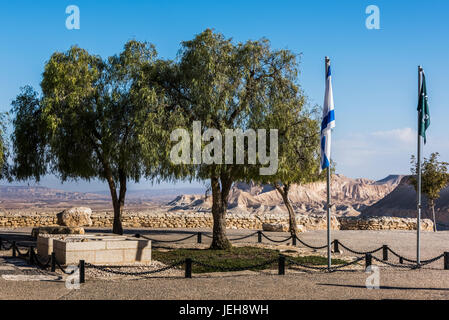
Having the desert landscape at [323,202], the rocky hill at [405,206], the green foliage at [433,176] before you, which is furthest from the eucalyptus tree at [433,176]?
the rocky hill at [405,206]

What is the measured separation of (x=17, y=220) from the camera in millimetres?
28688

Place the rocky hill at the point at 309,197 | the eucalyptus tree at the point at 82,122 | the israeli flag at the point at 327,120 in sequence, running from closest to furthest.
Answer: the israeli flag at the point at 327,120 → the eucalyptus tree at the point at 82,122 → the rocky hill at the point at 309,197

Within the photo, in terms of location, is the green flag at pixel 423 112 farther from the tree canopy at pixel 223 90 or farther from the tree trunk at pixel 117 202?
the tree trunk at pixel 117 202

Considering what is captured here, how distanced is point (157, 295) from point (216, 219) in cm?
842

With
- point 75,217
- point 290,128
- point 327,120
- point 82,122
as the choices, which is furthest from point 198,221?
point 327,120

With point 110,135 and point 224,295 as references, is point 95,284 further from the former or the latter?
point 110,135

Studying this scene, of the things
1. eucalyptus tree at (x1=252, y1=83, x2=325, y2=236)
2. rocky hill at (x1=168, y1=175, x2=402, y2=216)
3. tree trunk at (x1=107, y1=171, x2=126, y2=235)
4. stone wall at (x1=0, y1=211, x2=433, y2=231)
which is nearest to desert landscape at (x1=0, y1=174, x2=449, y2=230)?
rocky hill at (x1=168, y1=175, x2=402, y2=216)

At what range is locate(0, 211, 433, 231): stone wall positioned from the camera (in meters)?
28.8

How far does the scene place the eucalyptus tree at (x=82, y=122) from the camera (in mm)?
20219

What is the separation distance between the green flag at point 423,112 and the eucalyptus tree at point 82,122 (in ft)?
31.4

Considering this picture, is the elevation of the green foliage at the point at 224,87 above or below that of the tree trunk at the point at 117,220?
above

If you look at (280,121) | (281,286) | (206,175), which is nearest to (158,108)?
(206,175)

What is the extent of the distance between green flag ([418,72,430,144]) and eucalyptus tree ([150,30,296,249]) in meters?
4.31

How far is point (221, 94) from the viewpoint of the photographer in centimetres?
1655
